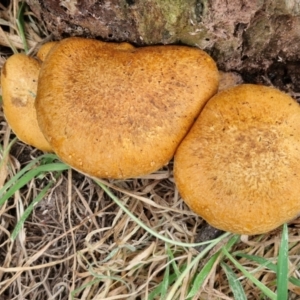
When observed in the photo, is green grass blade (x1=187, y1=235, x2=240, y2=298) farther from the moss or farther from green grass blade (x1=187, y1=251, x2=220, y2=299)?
the moss

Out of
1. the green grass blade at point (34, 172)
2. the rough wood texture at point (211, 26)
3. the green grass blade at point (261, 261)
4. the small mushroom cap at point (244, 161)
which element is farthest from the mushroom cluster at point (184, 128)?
the green grass blade at point (34, 172)

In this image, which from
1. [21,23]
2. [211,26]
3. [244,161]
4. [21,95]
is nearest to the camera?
[244,161]

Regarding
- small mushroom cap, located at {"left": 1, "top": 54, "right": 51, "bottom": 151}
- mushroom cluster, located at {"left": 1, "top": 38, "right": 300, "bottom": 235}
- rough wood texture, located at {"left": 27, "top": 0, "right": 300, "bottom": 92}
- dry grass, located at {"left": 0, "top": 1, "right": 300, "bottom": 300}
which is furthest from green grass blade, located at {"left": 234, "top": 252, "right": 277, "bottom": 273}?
small mushroom cap, located at {"left": 1, "top": 54, "right": 51, "bottom": 151}

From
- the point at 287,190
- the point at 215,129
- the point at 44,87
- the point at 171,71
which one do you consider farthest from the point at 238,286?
the point at 44,87

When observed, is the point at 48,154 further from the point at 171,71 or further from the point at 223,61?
the point at 223,61

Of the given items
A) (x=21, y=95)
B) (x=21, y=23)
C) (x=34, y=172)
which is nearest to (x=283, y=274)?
(x=34, y=172)

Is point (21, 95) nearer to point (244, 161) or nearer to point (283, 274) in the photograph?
point (244, 161)
